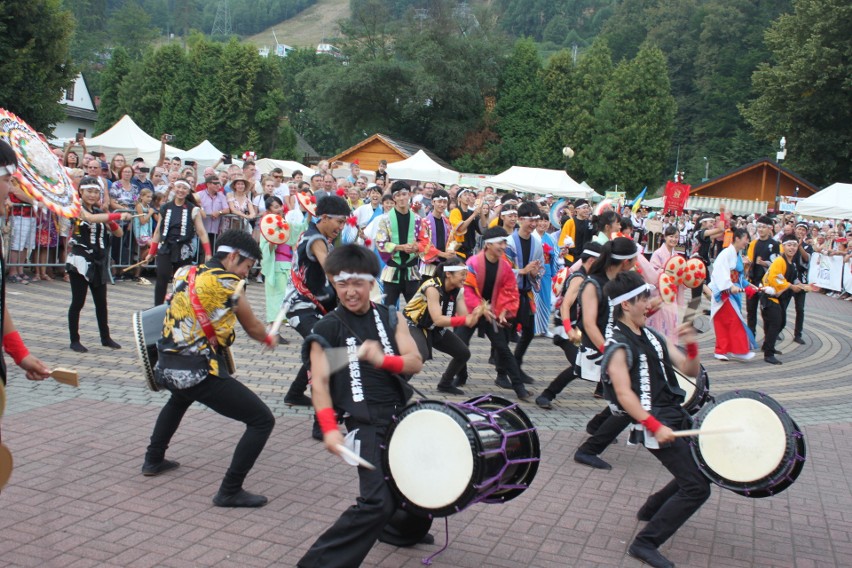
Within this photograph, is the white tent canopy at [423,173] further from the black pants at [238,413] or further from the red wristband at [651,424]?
the red wristband at [651,424]

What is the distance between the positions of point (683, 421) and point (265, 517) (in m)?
2.68

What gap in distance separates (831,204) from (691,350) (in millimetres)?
23725

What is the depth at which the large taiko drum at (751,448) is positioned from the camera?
15.3 feet

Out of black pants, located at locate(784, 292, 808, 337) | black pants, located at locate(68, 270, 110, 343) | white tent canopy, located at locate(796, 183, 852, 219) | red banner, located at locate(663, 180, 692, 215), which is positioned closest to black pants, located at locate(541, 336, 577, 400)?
black pants, located at locate(68, 270, 110, 343)

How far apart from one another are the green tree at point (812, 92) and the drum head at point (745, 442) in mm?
39370

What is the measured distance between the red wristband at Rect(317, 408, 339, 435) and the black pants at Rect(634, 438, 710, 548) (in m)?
1.93

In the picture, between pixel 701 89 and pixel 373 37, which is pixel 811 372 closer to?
pixel 373 37

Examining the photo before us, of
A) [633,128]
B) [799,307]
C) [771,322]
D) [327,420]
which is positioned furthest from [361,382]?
[633,128]

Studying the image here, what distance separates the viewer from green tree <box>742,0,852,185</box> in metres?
39.4

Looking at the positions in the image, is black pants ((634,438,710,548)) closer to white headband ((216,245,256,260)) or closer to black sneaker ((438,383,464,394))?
white headband ((216,245,256,260))

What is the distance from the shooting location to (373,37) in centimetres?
6419

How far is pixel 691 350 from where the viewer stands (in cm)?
505

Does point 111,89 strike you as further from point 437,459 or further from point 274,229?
point 437,459

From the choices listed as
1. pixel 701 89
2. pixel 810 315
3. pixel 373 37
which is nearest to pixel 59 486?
pixel 810 315
